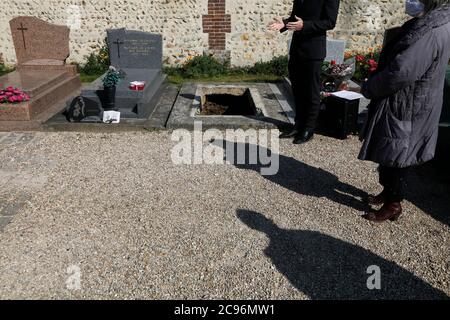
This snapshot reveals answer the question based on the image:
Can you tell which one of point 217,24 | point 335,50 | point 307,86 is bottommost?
point 307,86

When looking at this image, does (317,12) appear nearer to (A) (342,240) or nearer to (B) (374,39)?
(A) (342,240)

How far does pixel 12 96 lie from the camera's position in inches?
250

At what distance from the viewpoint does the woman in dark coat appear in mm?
2814

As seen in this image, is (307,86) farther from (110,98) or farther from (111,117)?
(110,98)

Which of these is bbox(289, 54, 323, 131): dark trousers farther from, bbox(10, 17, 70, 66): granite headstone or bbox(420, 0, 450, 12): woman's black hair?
bbox(10, 17, 70, 66): granite headstone

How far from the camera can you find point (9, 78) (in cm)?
755

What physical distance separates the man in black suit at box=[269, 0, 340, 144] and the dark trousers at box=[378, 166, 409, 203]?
2.08 m

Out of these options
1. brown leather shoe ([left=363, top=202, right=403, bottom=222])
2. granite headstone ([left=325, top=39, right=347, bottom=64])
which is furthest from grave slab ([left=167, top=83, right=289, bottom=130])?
brown leather shoe ([left=363, top=202, right=403, bottom=222])

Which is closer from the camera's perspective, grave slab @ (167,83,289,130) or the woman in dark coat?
the woman in dark coat

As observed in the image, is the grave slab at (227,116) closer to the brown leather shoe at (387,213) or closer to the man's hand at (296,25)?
the man's hand at (296,25)

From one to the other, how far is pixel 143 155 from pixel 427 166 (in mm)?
3824

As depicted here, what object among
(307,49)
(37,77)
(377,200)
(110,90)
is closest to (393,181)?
(377,200)

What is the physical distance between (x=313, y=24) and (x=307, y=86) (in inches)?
33.1
